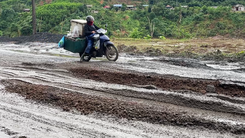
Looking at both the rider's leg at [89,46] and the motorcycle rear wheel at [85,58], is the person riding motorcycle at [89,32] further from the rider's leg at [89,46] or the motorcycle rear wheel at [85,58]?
the motorcycle rear wheel at [85,58]

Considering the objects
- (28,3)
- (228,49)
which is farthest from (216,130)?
(28,3)

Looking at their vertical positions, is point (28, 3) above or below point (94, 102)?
above

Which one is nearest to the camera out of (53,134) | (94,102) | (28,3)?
(53,134)

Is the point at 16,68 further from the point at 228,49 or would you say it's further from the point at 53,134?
the point at 228,49

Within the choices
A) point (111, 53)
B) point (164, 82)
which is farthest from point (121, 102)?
point (111, 53)

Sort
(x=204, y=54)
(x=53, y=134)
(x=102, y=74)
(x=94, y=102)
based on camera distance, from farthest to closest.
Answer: (x=204, y=54) < (x=102, y=74) < (x=94, y=102) < (x=53, y=134)

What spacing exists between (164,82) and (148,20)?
27.4 m

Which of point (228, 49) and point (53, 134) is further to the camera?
point (228, 49)

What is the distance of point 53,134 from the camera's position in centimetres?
421

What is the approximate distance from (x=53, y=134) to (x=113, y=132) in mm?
915

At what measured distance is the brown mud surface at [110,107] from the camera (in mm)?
4479

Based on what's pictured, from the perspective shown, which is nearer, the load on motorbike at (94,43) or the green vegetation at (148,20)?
the load on motorbike at (94,43)

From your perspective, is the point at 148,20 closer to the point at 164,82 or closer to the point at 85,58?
the point at 85,58

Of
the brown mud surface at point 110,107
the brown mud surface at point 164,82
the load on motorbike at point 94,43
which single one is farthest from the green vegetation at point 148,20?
the brown mud surface at point 110,107
